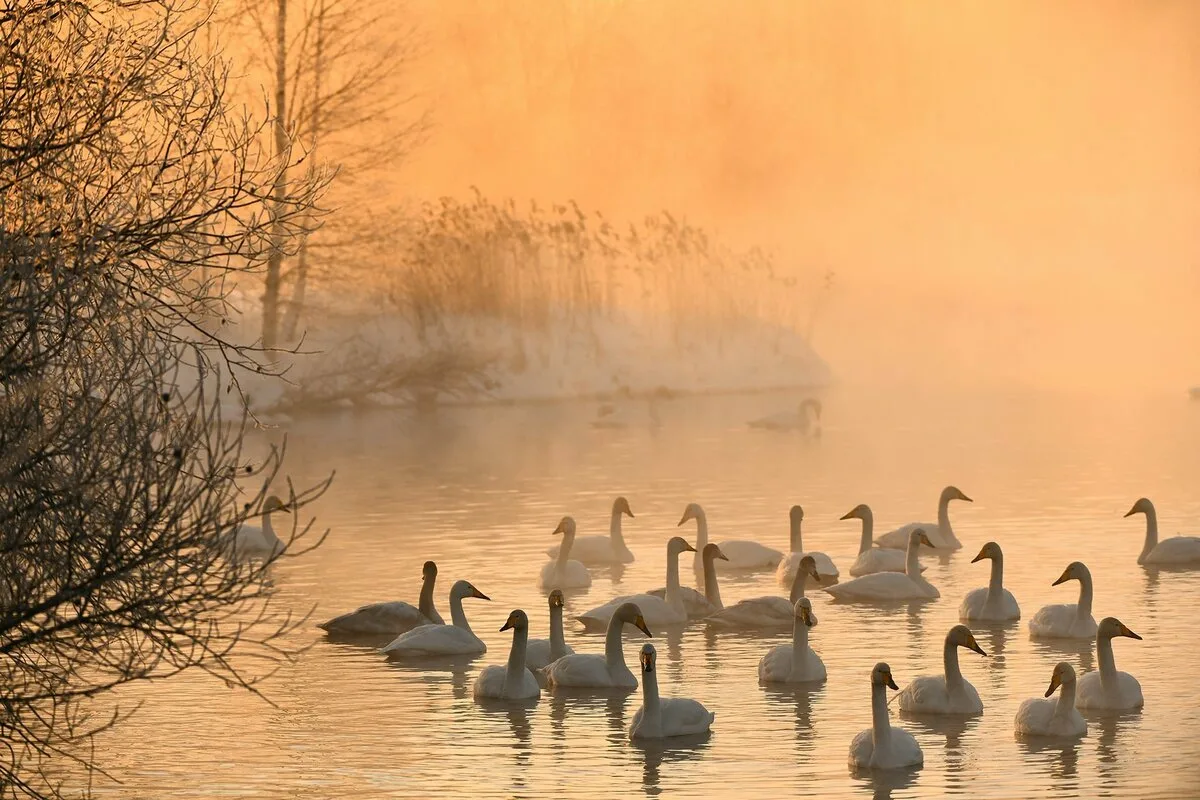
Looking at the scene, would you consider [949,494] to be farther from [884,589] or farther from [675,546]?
[675,546]

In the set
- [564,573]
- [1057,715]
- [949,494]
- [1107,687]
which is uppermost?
[949,494]

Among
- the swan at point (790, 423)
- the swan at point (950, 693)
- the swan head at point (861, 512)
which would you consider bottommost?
the swan at point (950, 693)

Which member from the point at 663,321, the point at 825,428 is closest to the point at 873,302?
the point at 663,321

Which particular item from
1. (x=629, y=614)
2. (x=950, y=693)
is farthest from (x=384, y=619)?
(x=950, y=693)

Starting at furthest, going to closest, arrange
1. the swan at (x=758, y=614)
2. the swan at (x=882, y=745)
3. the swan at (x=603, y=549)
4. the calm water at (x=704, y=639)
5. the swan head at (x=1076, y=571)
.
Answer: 1. the swan at (x=603, y=549)
2. the swan at (x=758, y=614)
3. the swan head at (x=1076, y=571)
4. the calm water at (x=704, y=639)
5. the swan at (x=882, y=745)

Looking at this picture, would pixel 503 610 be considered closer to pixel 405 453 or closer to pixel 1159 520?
pixel 1159 520

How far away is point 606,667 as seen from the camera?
50.3 ft

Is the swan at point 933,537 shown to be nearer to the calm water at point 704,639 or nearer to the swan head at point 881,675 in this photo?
the calm water at point 704,639

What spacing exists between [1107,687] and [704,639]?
446cm

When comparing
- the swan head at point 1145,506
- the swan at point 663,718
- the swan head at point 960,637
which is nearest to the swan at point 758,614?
the swan head at point 960,637

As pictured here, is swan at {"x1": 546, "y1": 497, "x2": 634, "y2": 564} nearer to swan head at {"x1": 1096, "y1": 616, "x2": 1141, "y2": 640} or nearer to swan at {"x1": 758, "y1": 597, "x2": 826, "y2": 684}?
swan at {"x1": 758, "y1": 597, "x2": 826, "y2": 684}

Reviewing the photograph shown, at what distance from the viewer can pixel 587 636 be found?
59.4ft

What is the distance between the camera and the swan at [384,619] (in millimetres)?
18156

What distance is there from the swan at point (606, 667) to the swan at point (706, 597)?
348 centimetres
